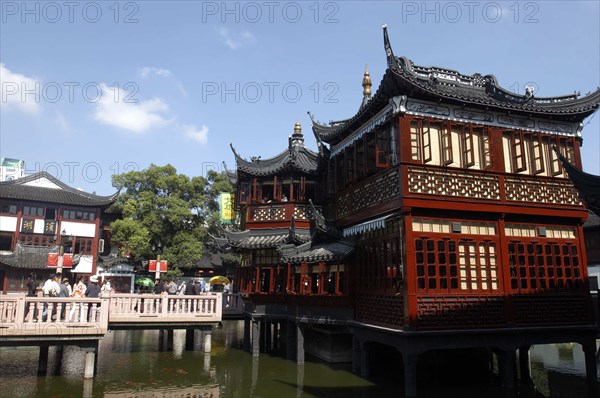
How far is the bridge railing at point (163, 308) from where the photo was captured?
17328 millimetres

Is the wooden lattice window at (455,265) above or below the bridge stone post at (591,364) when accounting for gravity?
above

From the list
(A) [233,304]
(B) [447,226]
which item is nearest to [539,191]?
(B) [447,226]

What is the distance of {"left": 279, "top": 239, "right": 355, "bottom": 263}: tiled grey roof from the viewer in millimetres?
16484

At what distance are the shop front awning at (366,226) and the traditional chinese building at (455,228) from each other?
2.3 inches

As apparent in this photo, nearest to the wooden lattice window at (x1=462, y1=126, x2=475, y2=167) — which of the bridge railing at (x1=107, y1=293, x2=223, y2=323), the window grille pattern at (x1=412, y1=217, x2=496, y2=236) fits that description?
the window grille pattern at (x1=412, y1=217, x2=496, y2=236)

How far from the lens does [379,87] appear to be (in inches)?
568

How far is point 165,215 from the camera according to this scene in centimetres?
3916

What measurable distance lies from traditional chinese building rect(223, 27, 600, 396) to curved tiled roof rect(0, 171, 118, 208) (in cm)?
3468

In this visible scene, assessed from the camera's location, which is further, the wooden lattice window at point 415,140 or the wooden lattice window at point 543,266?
the wooden lattice window at point 543,266

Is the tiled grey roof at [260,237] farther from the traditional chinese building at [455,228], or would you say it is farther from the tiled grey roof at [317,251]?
the traditional chinese building at [455,228]

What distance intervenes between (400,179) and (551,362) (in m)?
11.4

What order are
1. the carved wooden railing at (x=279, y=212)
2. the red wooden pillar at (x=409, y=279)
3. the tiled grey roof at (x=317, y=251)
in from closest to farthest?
Answer: the red wooden pillar at (x=409, y=279) → the tiled grey roof at (x=317, y=251) → the carved wooden railing at (x=279, y=212)

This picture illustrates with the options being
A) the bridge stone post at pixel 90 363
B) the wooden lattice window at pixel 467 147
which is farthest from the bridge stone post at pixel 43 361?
the wooden lattice window at pixel 467 147

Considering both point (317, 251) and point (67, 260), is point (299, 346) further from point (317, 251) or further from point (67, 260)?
point (67, 260)
